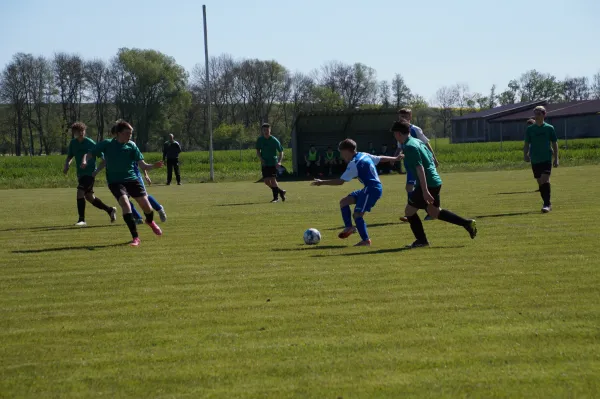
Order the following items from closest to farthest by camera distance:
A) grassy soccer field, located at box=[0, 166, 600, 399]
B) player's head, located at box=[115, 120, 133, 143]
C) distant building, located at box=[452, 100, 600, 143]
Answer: grassy soccer field, located at box=[0, 166, 600, 399], player's head, located at box=[115, 120, 133, 143], distant building, located at box=[452, 100, 600, 143]

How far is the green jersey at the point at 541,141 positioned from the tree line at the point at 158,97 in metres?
60.0

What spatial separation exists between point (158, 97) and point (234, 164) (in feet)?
122

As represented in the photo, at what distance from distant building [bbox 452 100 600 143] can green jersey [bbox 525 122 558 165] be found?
52791 mm

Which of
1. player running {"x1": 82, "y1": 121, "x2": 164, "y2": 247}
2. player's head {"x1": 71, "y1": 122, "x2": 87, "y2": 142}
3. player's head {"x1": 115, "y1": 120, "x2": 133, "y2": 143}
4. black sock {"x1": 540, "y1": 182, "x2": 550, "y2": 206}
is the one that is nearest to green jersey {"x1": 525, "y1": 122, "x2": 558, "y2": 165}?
black sock {"x1": 540, "y1": 182, "x2": 550, "y2": 206}

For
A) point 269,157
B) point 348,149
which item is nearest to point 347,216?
point 348,149

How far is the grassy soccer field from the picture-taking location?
4.70 metres

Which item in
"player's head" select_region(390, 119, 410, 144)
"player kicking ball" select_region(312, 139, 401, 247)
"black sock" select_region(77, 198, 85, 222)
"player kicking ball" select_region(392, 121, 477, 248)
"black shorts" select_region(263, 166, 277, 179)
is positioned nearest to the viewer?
"player kicking ball" select_region(392, 121, 477, 248)

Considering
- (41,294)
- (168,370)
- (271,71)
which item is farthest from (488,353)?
(271,71)

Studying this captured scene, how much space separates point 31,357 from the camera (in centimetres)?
545

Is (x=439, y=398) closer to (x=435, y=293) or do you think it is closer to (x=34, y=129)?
(x=435, y=293)

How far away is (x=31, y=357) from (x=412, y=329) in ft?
8.85

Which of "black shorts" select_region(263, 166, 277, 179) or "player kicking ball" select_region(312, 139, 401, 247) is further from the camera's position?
"black shorts" select_region(263, 166, 277, 179)

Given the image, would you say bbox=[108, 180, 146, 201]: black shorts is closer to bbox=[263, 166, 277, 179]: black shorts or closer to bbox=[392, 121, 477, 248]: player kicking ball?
bbox=[392, 121, 477, 248]: player kicking ball

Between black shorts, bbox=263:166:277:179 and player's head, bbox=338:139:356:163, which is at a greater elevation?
player's head, bbox=338:139:356:163
